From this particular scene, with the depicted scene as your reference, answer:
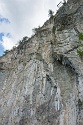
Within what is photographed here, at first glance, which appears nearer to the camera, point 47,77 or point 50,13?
point 47,77

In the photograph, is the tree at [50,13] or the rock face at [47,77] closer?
the rock face at [47,77]

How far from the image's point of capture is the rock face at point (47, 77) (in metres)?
15.4

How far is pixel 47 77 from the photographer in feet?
56.3

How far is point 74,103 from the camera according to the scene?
607 inches

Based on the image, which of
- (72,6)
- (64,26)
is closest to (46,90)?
(64,26)

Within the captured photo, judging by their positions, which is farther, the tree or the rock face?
the tree

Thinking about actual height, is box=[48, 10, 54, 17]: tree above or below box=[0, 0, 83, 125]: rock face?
above

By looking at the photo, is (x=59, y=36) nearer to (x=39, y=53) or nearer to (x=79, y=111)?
(x=39, y=53)

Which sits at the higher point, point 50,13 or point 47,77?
point 50,13

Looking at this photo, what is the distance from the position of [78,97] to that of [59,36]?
6.32 metres

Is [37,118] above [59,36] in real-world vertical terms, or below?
below

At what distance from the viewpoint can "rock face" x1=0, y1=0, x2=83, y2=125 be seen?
50.7 ft

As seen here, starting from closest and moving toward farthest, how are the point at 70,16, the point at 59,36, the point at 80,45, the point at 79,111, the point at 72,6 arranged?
the point at 79,111
the point at 80,45
the point at 59,36
the point at 70,16
the point at 72,6

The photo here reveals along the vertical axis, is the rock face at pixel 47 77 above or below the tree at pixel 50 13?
below
